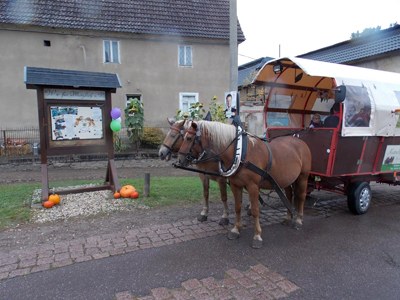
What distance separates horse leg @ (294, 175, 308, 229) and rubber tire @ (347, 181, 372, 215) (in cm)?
114

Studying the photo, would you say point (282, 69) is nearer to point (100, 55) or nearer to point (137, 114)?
point (137, 114)

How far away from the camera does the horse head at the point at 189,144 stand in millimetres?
3776

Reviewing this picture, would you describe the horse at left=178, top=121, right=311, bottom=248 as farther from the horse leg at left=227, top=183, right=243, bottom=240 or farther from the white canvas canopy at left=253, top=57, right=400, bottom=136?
the white canvas canopy at left=253, top=57, right=400, bottom=136

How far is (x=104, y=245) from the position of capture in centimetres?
387

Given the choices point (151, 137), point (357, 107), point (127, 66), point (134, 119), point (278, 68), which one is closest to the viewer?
point (357, 107)

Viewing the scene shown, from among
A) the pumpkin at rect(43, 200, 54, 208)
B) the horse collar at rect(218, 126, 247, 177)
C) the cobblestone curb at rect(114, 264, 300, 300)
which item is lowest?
the cobblestone curb at rect(114, 264, 300, 300)

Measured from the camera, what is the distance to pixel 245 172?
386cm

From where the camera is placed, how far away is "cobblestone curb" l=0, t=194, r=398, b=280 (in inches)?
132

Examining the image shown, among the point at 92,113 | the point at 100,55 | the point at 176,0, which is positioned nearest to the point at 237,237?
the point at 92,113

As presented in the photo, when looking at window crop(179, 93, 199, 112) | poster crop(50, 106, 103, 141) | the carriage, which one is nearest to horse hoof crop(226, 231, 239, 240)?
the carriage

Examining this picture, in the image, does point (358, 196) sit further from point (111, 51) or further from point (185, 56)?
point (111, 51)

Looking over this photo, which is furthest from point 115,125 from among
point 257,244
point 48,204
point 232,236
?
point 257,244

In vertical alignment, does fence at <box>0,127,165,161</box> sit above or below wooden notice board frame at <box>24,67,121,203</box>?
below

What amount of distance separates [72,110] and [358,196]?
627 centimetres
